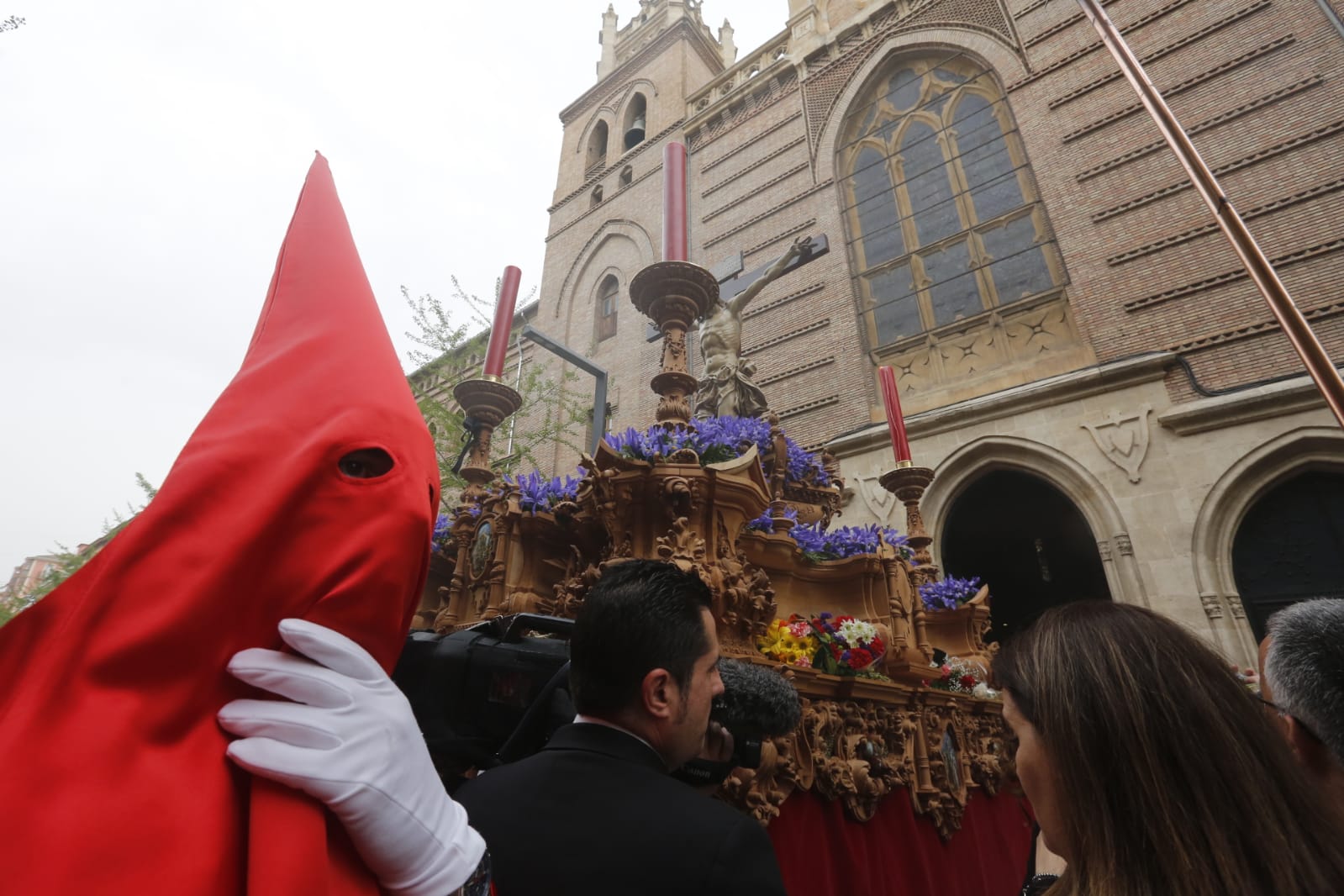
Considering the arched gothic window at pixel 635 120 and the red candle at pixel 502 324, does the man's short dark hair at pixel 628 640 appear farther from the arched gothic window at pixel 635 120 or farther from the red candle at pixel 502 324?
the arched gothic window at pixel 635 120

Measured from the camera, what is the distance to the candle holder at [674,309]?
7.41 ft

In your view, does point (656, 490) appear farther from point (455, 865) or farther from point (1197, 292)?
point (1197, 292)

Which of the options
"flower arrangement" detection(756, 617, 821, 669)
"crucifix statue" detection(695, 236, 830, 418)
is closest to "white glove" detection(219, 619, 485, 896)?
"flower arrangement" detection(756, 617, 821, 669)

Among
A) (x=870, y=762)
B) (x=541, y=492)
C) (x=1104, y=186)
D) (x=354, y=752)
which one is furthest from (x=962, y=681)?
(x=1104, y=186)

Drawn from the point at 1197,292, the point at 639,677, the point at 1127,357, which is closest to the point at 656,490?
the point at 639,677

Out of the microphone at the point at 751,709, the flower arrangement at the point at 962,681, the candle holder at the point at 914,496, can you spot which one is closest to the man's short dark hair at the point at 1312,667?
the microphone at the point at 751,709

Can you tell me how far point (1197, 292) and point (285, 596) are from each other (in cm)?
911

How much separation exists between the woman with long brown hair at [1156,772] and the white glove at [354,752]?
80cm

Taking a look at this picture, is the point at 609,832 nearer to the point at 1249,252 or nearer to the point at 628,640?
the point at 628,640

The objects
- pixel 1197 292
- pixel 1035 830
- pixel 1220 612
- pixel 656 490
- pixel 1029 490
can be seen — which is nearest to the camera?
pixel 1035 830

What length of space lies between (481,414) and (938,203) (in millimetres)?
9122

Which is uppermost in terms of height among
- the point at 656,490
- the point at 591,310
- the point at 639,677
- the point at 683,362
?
the point at 591,310

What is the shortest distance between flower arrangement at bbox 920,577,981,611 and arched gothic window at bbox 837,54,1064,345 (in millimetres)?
6101

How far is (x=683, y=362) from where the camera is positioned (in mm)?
2379
